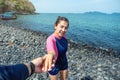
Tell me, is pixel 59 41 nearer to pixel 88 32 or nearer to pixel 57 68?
pixel 57 68

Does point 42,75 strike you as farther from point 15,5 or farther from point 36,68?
point 15,5

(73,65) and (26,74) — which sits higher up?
(26,74)

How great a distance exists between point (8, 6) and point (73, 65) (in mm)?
118162

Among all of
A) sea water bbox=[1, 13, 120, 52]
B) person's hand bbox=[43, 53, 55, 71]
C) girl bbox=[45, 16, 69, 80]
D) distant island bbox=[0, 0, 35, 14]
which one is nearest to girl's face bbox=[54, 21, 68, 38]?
girl bbox=[45, 16, 69, 80]

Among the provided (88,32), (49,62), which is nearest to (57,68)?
(49,62)

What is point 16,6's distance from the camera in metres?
139

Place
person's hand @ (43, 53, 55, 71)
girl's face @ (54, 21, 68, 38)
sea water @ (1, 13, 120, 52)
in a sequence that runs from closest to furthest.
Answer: person's hand @ (43, 53, 55, 71) → girl's face @ (54, 21, 68, 38) → sea water @ (1, 13, 120, 52)

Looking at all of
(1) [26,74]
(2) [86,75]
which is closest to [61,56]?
(1) [26,74]

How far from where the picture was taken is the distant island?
121m

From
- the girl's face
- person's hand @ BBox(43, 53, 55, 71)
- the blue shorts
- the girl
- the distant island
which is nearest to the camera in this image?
person's hand @ BBox(43, 53, 55, 71)

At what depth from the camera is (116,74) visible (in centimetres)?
1201

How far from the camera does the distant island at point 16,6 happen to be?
396 ft

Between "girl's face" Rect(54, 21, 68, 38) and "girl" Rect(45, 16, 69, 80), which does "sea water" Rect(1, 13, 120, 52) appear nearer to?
"girl" Rect(45, 16, 69, 80)

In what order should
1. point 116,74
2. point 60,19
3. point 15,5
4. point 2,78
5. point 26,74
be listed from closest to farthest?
point 2,78 < point 26,74 < point 60,19 < point 116,74 < point 15,5
